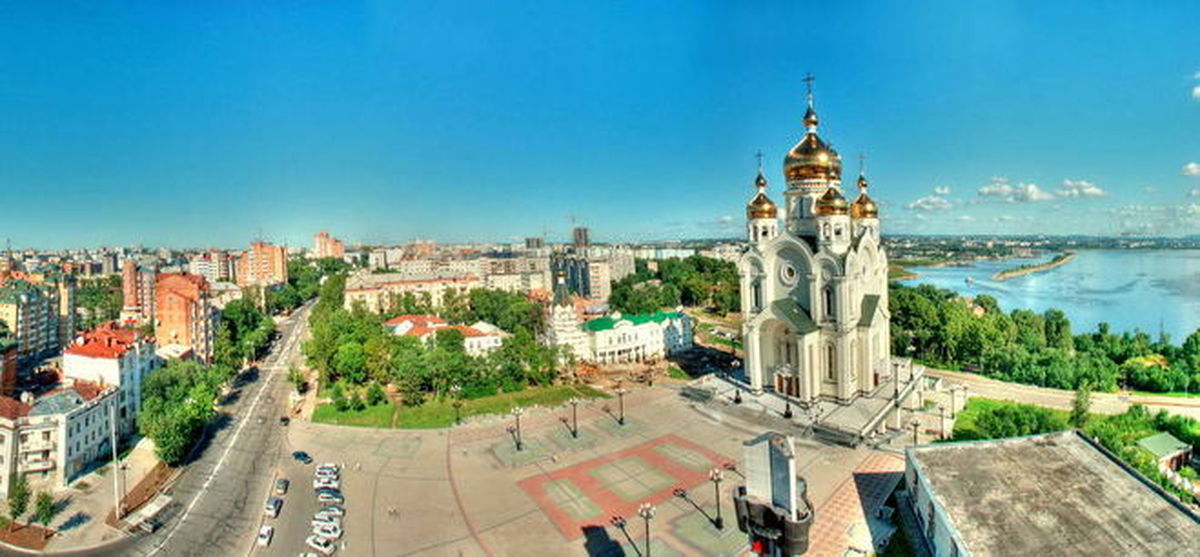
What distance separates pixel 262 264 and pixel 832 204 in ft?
265

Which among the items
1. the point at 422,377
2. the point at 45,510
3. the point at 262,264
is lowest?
the point at 45,510

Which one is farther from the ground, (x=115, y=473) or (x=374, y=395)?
(x=115, y=473)

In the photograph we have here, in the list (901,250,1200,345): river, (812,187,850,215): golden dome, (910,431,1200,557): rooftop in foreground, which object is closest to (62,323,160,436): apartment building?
(812,187,850,215): golden dome

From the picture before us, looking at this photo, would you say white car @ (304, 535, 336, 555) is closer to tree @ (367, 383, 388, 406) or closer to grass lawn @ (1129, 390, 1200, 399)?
tree @ (367, 383, 388, 406)

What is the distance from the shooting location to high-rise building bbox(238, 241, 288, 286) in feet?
269

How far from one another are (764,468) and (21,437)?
27.2 meters

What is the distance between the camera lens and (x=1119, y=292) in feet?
277

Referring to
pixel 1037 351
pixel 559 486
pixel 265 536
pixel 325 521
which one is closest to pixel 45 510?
pixel 265 536

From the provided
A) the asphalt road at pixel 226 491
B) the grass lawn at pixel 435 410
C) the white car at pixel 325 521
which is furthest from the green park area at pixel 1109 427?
the asphalt road at pixel 226 491

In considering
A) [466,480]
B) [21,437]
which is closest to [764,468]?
[466,480]

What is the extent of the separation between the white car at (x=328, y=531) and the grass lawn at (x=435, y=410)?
8807 millimetres

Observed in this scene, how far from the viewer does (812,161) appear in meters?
26.0

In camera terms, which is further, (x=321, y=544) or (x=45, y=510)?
(x=45, y=510)

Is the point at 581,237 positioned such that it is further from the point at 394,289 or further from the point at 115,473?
the point at 115,473
